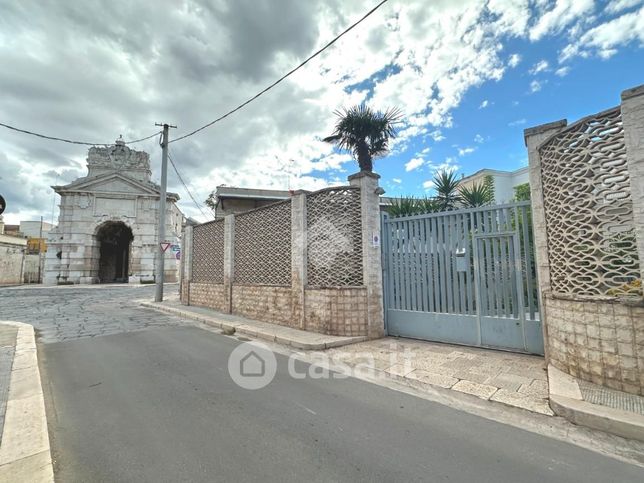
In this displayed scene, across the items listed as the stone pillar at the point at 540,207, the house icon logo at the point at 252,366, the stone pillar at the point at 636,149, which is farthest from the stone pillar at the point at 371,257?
the stone pillar at the point at 636,149

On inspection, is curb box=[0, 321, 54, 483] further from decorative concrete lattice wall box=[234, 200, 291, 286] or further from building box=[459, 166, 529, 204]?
building box=[459, 166, 529, 204]

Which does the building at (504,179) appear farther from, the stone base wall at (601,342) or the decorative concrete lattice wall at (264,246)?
the stone base wall at (601,342)

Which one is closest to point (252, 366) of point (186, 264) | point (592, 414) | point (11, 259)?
point (592, 414)

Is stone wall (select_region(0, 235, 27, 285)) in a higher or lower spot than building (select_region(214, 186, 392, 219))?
lower

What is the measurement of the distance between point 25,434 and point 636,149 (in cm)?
688

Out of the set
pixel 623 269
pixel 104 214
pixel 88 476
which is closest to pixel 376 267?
pixel 623 269

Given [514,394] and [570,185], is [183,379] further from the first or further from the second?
[570,185]

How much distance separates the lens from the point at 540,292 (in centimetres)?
475

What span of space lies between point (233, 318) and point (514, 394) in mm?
7323

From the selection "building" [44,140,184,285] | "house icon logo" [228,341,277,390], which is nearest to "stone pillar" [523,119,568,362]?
"house icon logo" [228,341,277,390]

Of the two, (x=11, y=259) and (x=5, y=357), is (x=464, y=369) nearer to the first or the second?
(x=5, y=357)

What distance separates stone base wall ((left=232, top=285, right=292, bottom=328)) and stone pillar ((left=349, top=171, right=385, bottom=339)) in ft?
6.59

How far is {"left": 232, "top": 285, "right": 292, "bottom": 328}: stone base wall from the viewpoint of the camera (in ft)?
26.2

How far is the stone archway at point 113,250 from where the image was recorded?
30.6 metres
